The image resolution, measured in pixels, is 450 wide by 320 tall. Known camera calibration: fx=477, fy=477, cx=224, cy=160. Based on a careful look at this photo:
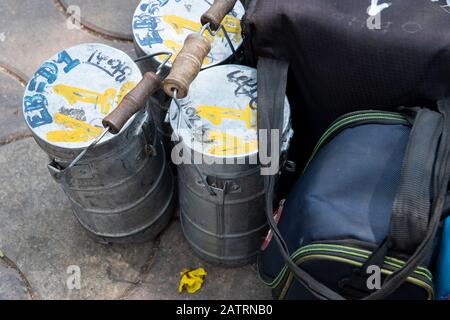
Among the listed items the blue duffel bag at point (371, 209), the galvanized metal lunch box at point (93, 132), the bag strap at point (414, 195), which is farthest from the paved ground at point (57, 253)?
the bag strap at point (414, 195)

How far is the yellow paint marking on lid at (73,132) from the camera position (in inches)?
53.9

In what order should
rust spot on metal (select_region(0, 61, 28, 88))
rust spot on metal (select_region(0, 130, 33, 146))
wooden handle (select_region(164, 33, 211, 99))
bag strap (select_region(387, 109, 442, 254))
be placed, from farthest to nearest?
rust spot on metal (select_region(0, 61, 28, 88))
rust spot on metal (select_region(0, 130, 33, 146))
wooden handle (select_region(164, 33, 211, 99))
bag strap (select_region(387, 109, 442, 254))

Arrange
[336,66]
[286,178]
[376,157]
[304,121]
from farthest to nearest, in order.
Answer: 1. [286,178]
2. [304,121]
3. [336,66]
4. [376,157]

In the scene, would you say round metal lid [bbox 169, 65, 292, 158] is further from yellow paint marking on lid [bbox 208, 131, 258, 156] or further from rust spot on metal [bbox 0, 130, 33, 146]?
rust spot on metal [bbox 0, 130, 33, 146]

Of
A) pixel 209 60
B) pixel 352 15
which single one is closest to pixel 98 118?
pixel 209 60

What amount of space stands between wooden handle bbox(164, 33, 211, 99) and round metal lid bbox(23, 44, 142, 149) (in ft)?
0.88

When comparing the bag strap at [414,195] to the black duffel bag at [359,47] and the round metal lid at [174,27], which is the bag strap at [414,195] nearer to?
the black duffel bag at [359,47]

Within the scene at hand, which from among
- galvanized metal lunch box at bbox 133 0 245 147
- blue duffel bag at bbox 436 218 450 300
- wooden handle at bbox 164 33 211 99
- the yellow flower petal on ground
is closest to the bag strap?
blue duffel bag at bbox 436 218 450 300

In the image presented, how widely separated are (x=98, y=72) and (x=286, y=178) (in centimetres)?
74

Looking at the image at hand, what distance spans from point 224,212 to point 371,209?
519 mm

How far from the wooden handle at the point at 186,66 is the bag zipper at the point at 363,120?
1.43 ft

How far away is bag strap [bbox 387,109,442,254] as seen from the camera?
1069mm

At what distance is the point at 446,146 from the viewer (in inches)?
46.1

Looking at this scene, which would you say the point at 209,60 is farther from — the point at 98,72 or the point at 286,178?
the point at 286,178
